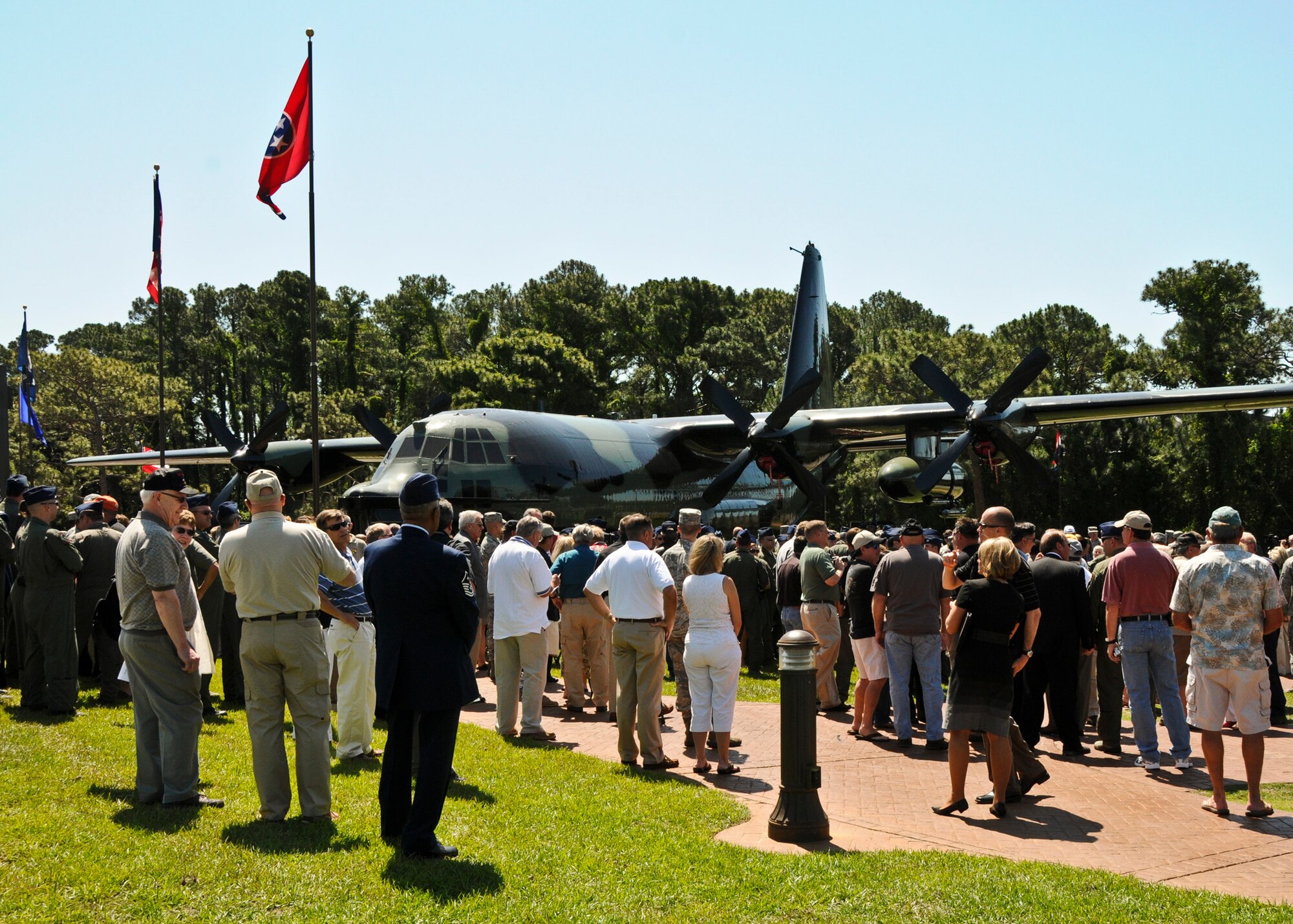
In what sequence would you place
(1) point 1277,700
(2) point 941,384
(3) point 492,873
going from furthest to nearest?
(2) point 941,384, (1) point 1277,700, (3) point 492,873

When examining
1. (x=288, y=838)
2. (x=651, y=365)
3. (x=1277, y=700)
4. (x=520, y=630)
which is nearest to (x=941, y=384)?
(x=1277, y=700)

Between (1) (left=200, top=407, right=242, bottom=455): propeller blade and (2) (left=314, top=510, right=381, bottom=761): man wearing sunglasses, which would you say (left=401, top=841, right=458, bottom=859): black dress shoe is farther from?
(1) (left=200, top=407, right=242, bottom=455): propeller blade

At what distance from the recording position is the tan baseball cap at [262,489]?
5777mm

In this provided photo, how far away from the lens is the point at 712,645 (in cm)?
789

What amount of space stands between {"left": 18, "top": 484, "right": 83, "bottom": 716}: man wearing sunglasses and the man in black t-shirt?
7338 mm

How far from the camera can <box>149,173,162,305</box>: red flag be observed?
2250 centimetres

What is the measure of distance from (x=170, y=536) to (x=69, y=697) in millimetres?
3754

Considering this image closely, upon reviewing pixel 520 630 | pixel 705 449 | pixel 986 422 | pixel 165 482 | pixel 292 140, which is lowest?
pixel 520 630

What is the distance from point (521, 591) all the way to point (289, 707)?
315 cm

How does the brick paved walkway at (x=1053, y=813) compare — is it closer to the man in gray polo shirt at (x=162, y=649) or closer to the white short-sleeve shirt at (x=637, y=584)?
the white short-sleeve shirt at (x=637, y=584)

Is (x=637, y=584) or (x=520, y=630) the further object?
(x=520, y=630)

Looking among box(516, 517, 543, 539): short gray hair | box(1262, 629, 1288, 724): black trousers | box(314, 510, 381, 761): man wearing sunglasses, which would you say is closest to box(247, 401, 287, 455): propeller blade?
box(516, 517, 543, 539): short gray hair

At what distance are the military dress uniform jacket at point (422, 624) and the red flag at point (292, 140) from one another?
39.9 ft

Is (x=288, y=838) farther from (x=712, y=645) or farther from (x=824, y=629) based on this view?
(x=824, y=629)
